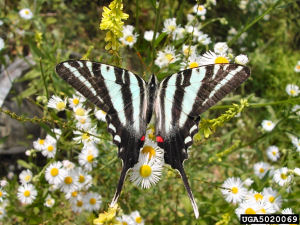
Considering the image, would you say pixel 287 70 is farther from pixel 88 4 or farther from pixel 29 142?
pixel 29 142

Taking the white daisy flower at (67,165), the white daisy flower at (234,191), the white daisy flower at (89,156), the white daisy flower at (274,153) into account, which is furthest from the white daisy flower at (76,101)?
the white daisy flower at (274,153)

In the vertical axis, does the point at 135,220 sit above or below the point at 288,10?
below

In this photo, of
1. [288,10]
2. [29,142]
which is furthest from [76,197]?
[288,10]

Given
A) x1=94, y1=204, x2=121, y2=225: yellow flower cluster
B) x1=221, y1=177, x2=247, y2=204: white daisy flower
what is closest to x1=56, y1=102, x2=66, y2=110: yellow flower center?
x1=94, y1=204, x2=121, y2=225: yellow flower cluster

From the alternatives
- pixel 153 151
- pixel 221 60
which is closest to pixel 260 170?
pixel 221 60

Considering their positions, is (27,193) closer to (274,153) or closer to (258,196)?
(258,196)

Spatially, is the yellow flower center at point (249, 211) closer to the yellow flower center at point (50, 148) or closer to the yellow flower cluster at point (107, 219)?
the yellow flower cluster at point (107, 219)
